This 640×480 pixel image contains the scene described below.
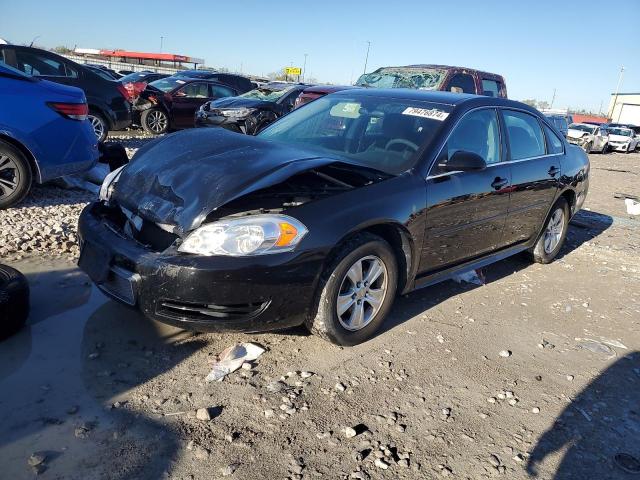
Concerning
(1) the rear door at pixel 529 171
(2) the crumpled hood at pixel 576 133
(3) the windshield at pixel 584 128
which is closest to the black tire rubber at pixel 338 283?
(1) the rear door at pixel 529 171

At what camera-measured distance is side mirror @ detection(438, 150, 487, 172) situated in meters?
3.69

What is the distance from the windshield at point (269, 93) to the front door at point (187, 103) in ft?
3.91

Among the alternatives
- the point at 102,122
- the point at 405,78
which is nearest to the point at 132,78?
the point at 102,122

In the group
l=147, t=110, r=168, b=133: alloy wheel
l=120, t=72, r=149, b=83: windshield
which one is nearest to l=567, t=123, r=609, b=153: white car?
l=120, t=72, r=149, b=83: windshield

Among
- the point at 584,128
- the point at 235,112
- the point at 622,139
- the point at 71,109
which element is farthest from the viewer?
the point at 622,139

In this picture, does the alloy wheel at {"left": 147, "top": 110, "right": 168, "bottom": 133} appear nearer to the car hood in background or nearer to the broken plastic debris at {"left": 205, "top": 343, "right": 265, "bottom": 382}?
the car hood in background

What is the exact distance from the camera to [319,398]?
112 inches

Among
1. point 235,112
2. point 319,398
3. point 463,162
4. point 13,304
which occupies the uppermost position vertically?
point 463,162

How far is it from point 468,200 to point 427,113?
29.0 inches

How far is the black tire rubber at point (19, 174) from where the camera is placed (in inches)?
198

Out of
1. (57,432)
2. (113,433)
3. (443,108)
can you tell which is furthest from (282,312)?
(443,108)

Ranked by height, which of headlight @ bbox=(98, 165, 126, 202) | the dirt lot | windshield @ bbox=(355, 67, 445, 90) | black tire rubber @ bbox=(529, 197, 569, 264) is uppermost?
windshield @ bbox=(355, 67, 445, 90)

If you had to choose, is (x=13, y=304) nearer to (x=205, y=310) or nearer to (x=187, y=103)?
(x=205, y=310)

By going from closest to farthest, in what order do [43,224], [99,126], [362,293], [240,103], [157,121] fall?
[362,293]
[43,224]
[99,126]
[240,103]
[157,121]
